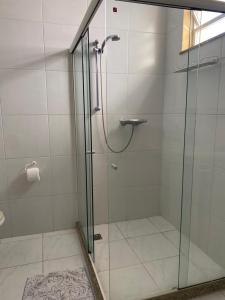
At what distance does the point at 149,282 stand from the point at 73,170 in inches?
46.1

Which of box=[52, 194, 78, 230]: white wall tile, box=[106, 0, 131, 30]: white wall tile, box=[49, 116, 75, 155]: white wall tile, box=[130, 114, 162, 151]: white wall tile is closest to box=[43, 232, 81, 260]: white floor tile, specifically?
box=[52, 194, 78, 230]: white wall tile

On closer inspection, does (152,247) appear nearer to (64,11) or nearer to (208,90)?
(208,90)

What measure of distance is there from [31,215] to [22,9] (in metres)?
1.79

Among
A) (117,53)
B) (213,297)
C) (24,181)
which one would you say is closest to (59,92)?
(117,53)

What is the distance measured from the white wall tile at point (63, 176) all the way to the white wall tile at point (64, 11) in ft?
3.96

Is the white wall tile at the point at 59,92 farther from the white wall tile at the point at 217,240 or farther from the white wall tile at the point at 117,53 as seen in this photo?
the white wall tile at the point at 217,240

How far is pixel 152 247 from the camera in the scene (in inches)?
74.0

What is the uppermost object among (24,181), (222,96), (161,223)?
(222,96)

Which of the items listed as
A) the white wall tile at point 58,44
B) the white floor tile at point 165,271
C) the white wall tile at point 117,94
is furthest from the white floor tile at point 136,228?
the white wall tile at point 58,44

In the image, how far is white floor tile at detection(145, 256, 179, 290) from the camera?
1606mm

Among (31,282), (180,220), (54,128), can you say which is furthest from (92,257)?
(54,128)

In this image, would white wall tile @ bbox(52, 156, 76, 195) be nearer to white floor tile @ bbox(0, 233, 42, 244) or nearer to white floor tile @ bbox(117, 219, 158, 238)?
white floor tile @ bbox(0, 233, 42, 244)

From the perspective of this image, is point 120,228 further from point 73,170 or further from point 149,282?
point 73,170

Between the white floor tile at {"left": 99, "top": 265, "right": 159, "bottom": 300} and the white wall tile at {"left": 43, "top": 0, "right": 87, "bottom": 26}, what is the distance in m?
2.03
